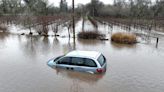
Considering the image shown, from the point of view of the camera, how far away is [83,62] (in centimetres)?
1192

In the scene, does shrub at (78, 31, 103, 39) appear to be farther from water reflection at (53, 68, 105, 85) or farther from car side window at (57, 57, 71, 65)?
water reflection at (53, 68, 105, 85)

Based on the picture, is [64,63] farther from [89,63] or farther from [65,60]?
[89,63]

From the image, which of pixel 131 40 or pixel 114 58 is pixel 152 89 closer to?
pixel 114 58

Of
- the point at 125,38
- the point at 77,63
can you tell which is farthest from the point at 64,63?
the point at 125,38

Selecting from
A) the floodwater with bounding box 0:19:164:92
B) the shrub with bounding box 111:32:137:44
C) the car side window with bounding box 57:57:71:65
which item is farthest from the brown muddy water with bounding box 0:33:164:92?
the shrub with bounding box 111:32:137:44

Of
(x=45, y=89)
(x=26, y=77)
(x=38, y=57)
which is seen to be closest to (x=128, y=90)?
(x=45, y=89)

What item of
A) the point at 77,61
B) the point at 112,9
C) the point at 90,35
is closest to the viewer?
the point at 77,61

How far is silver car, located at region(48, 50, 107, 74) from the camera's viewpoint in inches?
460

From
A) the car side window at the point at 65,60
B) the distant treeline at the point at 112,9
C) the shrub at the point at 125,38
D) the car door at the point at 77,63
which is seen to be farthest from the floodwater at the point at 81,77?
the distant treeline at the point at 112,9

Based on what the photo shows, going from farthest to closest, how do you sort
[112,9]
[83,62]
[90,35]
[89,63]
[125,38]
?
[112,9], [90,35], [125,38], [83,62], [89,63]

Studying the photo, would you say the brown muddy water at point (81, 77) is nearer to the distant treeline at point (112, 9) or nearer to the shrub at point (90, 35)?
the shrub at point (90, 35)

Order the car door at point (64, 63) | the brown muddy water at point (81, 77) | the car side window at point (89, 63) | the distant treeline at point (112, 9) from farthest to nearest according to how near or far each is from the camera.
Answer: the distant treeline at point (112, 9) < the car door at point (64, 63) < the car side window at point (89, 63) < the brown muddy water at point (81, 77)

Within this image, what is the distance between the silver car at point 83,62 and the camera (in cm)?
1167

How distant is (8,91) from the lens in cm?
995
